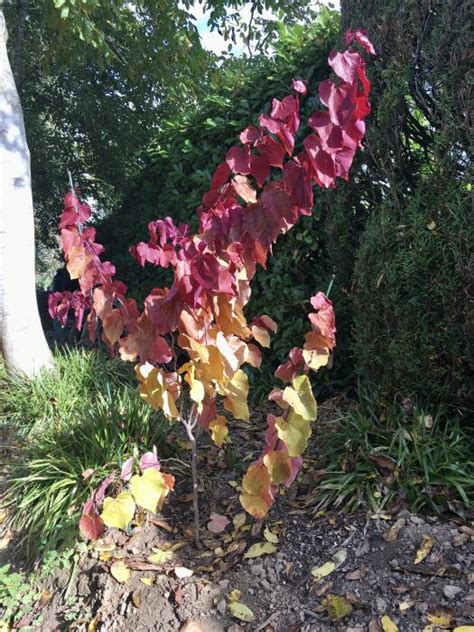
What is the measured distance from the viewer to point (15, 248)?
3.87 metres

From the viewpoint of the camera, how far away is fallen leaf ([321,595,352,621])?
1791 mm

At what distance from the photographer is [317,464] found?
2639mm

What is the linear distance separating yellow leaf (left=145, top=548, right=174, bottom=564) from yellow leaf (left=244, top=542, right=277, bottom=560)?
13.1 inches

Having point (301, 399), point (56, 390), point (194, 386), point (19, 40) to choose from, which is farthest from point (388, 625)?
point (19, 40)

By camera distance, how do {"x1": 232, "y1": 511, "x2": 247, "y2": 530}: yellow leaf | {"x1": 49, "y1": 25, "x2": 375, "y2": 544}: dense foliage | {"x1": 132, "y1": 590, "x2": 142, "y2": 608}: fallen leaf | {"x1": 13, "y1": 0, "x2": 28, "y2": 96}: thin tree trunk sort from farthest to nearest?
{"x1": 13, "y1": 0, "x2": 28, "y2": 96}: thin tree trunk → {"x1": 232, "y1": 511, "x2": 247, "y2": 530}: yellow leaf → {"x1": 132, "y1": 590, "x2": 142, "y2": 608}: fallen leaf → {"x1": 49, "y1": 25, "x2": 375, "y2": 544}: dense foliage

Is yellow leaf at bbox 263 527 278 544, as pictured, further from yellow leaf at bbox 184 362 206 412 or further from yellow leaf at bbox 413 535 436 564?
yellow leaf at bbox 184 362 206 412

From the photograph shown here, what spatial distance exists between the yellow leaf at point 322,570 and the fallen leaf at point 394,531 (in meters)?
0.24

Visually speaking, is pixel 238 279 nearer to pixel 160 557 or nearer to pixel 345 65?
pixel 345 65

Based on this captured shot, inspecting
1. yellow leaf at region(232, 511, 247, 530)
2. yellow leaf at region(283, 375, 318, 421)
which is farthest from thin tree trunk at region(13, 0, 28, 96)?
yellow leaf at region(283, 375, 318, 421)

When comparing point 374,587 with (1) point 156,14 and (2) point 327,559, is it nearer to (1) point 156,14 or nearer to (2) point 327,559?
(2) point 327,559

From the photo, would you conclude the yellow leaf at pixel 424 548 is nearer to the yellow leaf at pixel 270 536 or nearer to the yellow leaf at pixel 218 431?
the yellow leaf at pixel 270 536

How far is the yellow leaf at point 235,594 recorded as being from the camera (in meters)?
1.96

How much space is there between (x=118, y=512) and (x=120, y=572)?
54cm

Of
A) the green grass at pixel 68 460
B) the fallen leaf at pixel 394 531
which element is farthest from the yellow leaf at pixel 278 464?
the green grass at pixel 68 460
